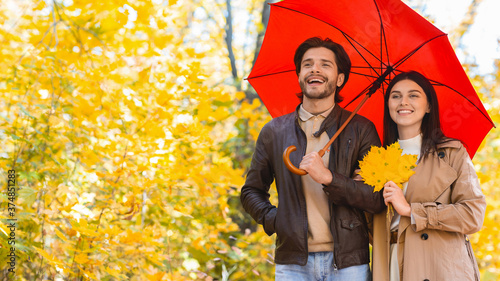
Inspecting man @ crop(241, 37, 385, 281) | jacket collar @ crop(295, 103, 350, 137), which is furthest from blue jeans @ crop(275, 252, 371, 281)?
jacket collar @ crop(295, 103, 350, 137)

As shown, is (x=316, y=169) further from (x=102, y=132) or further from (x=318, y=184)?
(x=102, y=132)

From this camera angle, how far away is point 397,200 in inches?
83.7

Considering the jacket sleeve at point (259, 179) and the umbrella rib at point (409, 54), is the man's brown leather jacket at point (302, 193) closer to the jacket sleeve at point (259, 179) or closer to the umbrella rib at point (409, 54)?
the jacket sleeve at point (259, 179)

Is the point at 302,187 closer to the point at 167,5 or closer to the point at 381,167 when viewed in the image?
the point at 381,167

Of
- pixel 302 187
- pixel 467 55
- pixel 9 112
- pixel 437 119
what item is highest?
pixel 467 55

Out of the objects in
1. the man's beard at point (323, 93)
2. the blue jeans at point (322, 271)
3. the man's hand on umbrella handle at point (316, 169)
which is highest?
the man's beard at point (323, 93)

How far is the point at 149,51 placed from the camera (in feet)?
12.0

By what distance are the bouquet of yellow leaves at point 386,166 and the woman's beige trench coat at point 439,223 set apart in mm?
77

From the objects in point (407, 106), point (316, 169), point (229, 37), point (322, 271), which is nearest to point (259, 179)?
point (316, 169)

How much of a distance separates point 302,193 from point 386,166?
43cm

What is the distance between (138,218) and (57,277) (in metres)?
0.86

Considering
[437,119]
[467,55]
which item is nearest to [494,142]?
[467,55]

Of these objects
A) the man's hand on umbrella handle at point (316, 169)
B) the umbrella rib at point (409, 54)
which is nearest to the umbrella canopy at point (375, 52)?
the umbrella rib at point (409, 54)

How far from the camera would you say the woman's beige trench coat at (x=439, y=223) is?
6.78ft
